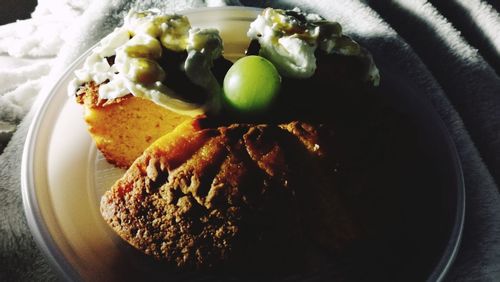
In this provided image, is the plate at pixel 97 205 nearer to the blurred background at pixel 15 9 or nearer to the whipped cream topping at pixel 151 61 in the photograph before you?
the whipped cream topping at pixel 151 61

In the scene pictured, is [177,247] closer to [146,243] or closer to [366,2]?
[146,243]

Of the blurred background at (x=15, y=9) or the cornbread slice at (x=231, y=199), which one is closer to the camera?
the cornbread slice at (x=231, y=199)

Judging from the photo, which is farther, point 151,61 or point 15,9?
point 15,9

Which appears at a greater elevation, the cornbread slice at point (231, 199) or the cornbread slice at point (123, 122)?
the cornbread slice at point (231, 199)

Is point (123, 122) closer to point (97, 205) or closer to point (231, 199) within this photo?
point (97, 205)

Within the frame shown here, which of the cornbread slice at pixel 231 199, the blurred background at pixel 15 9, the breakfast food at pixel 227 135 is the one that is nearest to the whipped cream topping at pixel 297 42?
the breakfast food at pixel 227 135

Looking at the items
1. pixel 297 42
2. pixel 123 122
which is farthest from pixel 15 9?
pixel 297 42

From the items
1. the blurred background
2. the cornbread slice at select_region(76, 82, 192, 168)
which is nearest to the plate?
the cornbread slice at select_region(76, 82, 192, 168)
